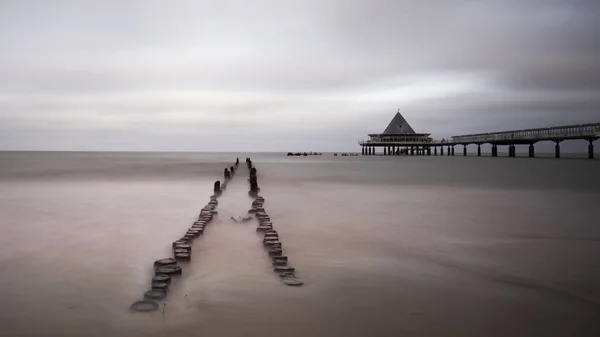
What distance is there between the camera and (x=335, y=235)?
29.8 ft

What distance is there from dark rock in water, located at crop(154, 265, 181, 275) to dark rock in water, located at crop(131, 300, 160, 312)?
2.68 ft

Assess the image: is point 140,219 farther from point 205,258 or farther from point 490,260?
point 490,260

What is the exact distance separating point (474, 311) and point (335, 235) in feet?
15.2

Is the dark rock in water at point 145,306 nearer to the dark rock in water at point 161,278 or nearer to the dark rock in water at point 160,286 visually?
the dark rock in water at point 160,286

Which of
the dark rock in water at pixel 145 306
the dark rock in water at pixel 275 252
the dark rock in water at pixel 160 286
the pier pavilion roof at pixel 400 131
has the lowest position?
the dark rock in water at pixel 145 306

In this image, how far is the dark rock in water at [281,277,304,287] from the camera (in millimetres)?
5480

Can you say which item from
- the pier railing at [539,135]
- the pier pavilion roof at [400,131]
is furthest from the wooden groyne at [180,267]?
the pier pavilion roof at [400,131]

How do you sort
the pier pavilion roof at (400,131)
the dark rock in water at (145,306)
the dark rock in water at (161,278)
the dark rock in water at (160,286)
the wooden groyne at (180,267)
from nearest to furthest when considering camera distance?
the dark rock in water at (145,306) < the wooden groyne at (180,267) < the dark rock in water at (160,286) < the dark rock in water at (161,278) < the pier pavilion roof at (400,131)

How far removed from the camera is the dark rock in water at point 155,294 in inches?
193

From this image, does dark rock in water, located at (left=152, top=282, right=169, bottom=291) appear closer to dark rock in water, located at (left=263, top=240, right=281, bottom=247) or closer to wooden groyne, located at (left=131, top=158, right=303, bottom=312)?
wooden groyne, located at (left=131, top=158, right=303, bottom=312)

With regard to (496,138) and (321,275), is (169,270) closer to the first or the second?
(321,275)

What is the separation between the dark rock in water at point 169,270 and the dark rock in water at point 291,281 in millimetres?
1305

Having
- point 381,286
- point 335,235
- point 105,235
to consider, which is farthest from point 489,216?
point 105,235

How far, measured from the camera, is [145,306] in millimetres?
4684
